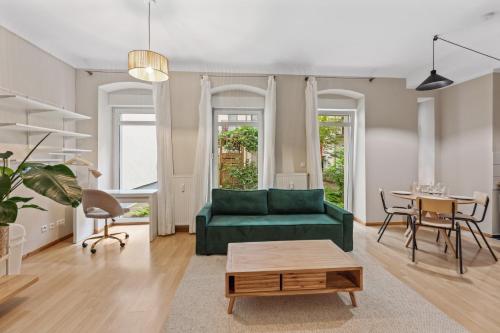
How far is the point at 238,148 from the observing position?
15.8 feet

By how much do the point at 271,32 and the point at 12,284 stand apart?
393 cm

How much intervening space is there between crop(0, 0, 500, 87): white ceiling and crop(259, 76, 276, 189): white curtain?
40 cm

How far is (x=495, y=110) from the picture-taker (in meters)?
3.97

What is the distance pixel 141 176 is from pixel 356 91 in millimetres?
4620

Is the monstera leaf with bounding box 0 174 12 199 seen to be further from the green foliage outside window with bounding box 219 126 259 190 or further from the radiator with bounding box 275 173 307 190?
the radiator with bounding box 275 173 307 190

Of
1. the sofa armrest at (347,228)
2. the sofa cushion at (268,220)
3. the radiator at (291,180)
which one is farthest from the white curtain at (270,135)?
the sofa armrest at (347,228)

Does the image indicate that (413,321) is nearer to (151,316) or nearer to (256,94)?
(151,316)

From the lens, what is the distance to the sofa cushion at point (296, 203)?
379cm

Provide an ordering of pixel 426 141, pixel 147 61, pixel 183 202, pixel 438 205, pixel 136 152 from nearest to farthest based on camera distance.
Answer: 1. pixel 147 61
2. pixel 438 205
3. pixel 183 202
4. pixel 136 152
5. pixel 426 141

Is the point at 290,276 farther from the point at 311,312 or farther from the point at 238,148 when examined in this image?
the point at 238,148

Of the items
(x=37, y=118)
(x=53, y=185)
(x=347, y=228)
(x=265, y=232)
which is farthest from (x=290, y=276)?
(x=37, y=118)

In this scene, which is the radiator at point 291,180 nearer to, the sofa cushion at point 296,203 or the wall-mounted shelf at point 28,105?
the sofa cushion at point 296,203

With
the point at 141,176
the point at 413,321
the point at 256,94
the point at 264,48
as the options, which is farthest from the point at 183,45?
the point at 413,321

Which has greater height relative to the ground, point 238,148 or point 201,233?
point 238,148
